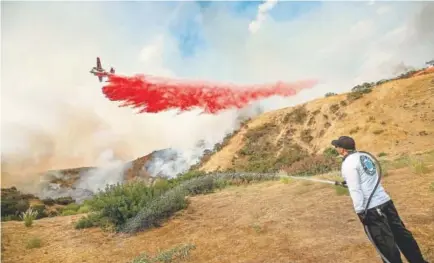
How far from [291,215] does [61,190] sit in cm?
4837

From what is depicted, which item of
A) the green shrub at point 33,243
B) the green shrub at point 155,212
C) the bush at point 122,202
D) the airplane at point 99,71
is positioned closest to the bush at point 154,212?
the green shrub at point 155,212

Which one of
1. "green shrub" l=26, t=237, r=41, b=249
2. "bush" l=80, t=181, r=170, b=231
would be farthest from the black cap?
"green shrub" l=26, t=237, r=41, b=249

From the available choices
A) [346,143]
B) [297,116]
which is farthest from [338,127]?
[346,143]

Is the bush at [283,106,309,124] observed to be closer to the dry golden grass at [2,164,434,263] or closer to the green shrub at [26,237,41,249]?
the dry golden grass at [2,164,434,263]

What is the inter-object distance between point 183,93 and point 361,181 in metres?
36.8

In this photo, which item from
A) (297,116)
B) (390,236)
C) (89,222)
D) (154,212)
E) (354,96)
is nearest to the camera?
Result: (390,236)

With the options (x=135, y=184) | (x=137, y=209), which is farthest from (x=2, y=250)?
(x=135, y=184)

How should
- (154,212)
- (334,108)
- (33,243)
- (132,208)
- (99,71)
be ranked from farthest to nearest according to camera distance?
(334,108)
(99,71)
(132,208)
(154,212)
(33,243)

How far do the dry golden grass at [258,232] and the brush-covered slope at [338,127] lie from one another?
22306mm

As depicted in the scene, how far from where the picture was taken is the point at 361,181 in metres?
5.68

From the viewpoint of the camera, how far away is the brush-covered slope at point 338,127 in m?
36.9

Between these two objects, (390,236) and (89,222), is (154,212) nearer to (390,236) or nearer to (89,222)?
(89,222)

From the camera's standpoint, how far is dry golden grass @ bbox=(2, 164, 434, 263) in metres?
8.10

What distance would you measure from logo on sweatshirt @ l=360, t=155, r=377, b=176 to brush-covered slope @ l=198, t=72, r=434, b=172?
93.0 feet
